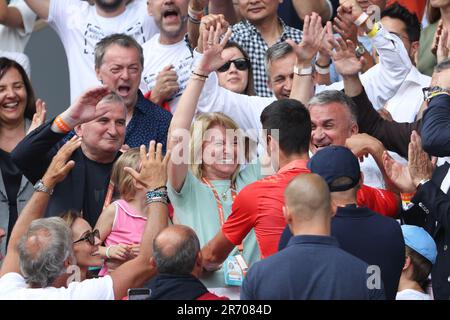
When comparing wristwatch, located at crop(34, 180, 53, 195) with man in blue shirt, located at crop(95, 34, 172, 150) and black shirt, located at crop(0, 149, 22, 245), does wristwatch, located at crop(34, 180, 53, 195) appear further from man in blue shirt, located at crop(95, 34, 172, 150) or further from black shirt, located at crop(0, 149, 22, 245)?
man in blue shirt, located at crop(95, 34, 172, 150)

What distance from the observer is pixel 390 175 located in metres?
6.79

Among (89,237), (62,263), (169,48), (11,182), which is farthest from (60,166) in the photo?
(169,48)

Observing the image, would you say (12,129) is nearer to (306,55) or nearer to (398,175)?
(306,55)

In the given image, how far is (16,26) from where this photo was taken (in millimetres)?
9523

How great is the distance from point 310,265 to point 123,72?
3.30 m

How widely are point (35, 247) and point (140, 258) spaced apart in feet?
1.88

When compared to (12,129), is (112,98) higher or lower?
higher

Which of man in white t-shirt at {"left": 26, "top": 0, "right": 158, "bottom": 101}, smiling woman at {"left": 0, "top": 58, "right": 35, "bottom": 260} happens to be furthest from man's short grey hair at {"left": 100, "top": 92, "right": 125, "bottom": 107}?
man in white t-shirt at {"left": 26, "top": 0, "right": 158, "bottom": 101}

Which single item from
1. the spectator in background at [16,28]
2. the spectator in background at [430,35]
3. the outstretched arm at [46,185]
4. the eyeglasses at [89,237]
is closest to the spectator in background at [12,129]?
the outstretched arm at [46,185]

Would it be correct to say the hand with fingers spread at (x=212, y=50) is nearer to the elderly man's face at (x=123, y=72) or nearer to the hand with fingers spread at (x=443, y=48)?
the elderly man's face at (x=123, y=72)

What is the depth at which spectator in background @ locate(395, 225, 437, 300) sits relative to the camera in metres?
6.56

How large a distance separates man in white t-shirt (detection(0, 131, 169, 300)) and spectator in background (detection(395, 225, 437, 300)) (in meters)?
1.45
